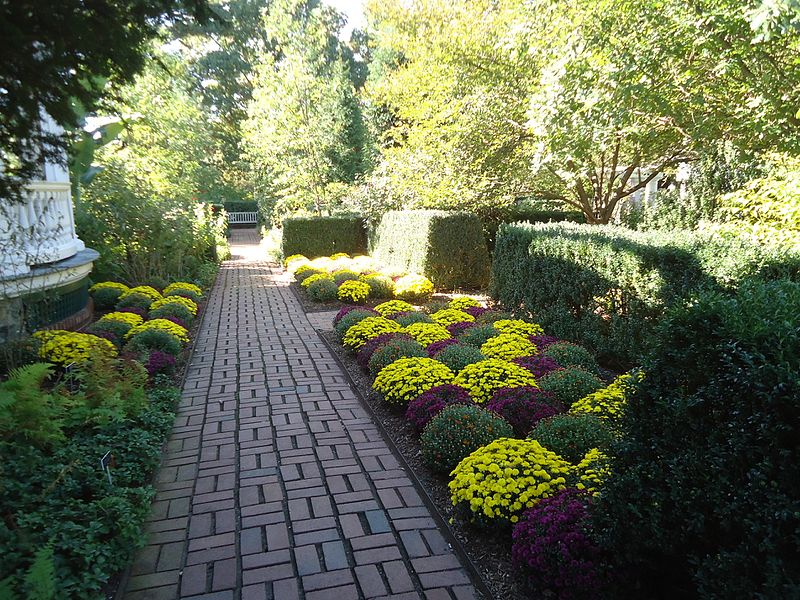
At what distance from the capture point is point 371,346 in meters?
6.28

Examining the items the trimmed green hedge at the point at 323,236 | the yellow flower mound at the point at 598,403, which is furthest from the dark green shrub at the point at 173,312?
the trimmed green hedge at the point at 323,236

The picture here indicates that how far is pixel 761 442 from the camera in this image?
1.84 metres

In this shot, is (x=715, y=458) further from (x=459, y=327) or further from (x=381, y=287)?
(x=381, y=287)

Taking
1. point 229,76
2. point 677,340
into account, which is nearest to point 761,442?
point 677,340

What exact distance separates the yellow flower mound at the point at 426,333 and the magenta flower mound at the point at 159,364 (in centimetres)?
281

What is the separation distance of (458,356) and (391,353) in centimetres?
72

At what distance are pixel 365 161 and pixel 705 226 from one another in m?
17.4

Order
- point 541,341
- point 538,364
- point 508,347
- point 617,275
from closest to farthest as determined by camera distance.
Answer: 1. point 538,364
2. point 508,347
3. point 617,275
4. point 541,341

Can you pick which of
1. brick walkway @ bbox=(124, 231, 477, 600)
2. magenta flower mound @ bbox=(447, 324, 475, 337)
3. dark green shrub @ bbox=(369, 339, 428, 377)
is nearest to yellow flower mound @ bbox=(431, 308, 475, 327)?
magenta flower mound @ bbox=(447, 324, 475, 337)

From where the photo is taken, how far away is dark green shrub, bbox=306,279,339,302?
1036cm

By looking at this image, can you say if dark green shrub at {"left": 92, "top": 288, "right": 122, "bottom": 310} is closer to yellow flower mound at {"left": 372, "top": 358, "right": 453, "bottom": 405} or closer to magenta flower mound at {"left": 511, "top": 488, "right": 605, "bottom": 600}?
yellow flower mound at {"left": 372, "top": 358, "right": 453, "bottom": 405}

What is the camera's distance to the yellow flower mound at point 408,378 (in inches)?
192

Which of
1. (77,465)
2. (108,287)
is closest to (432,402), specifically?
(77,465)

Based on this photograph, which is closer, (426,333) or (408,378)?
(408,378)
